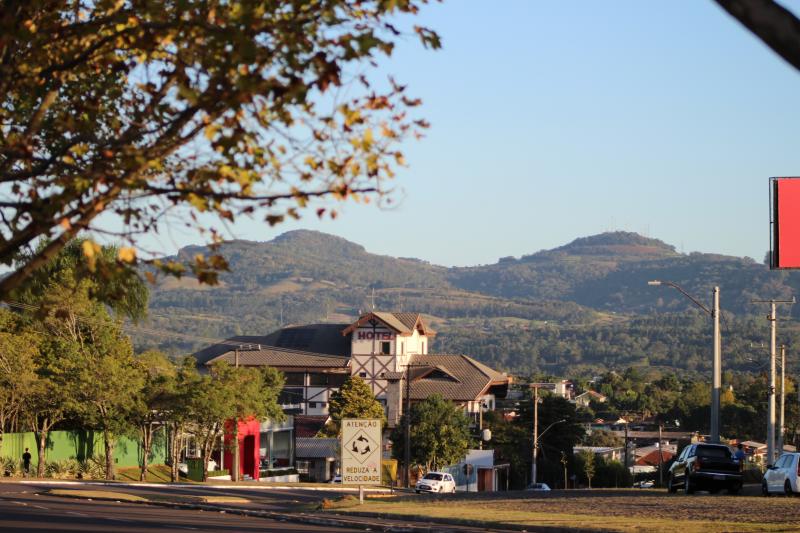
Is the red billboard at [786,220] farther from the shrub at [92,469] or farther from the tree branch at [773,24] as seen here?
the tree branch at [773,24]

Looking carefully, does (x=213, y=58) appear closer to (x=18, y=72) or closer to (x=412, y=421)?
(x=18, y=72)

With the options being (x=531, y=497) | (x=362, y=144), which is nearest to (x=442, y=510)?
(x=531, y=497)

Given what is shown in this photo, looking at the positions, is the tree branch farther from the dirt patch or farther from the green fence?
the green fence

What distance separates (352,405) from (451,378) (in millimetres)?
19350

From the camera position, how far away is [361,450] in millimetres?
37906

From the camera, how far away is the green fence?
5716 centimetres

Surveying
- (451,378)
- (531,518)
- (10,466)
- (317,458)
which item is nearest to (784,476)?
(531,518)

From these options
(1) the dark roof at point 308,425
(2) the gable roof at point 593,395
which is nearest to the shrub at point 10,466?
(1) the dark roof at point 308,425

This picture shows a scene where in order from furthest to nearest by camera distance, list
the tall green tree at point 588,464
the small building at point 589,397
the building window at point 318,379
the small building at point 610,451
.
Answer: the small building at point 589,397 → the small building at point 610,451 → the building window at point 318,379 → the tall green tree at point 588,464

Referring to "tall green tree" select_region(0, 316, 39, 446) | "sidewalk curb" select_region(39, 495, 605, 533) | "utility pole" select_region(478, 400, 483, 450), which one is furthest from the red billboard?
"utility pole" select_region(478, 400, 483, 450)

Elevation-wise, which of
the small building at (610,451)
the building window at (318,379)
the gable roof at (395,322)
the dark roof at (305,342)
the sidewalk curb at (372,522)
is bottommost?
the small building at (610,451)

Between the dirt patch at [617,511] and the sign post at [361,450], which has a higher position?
the sign post at [361,450]

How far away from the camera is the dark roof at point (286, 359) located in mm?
104875

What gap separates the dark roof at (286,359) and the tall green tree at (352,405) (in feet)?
56.0
